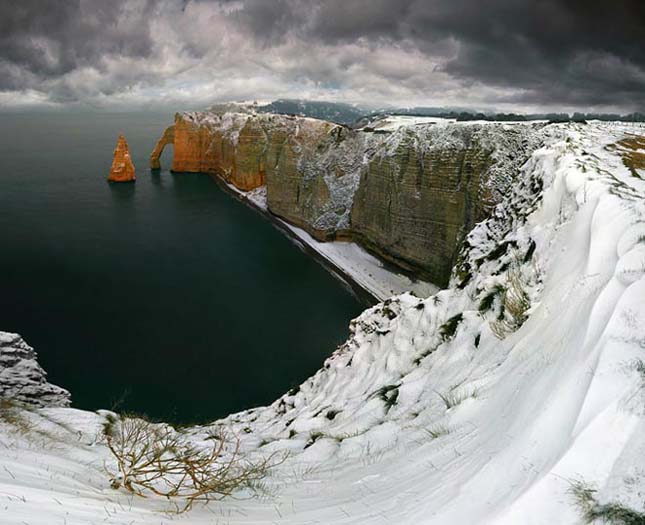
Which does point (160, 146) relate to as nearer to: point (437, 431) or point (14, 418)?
point (14, 418)

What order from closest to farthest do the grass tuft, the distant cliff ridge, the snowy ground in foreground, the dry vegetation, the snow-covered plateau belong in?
1. the snow-covered plateau
2. the grass tuft
3. the dry vegetation
4. the distant cliff ridge
5. the snowy ground in foreground

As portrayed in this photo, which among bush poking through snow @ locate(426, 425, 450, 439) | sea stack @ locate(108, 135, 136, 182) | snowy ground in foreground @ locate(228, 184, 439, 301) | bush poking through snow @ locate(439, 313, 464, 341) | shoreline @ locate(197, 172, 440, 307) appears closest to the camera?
bush poking through snow @ locate(426, 425, 450, 439)

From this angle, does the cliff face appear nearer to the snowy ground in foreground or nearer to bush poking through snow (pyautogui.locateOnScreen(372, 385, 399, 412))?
the snowy ground in foreground

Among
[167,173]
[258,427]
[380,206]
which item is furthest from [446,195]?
[167,173]

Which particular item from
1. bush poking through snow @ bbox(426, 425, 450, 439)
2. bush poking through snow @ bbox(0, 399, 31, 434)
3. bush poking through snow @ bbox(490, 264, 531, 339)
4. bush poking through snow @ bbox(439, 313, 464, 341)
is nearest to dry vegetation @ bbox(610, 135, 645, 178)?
bush poking through snow @ bbox(490, 264, 531, 339)

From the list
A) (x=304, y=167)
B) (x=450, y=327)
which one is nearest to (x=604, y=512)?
(x=450, y=327)

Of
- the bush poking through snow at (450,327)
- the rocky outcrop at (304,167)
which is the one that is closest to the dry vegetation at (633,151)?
the bush poking through snow at (450,327)
